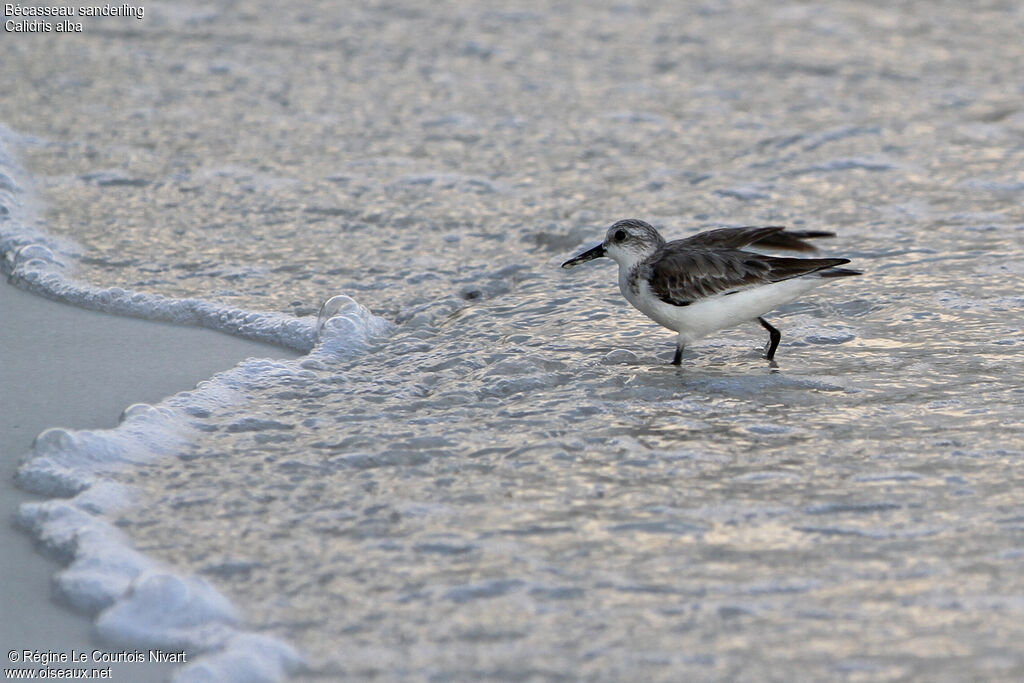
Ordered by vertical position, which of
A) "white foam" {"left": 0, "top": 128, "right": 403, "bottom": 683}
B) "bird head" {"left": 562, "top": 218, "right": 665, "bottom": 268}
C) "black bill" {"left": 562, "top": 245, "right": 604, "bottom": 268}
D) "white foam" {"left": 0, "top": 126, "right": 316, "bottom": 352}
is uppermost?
"bird head" {"left": 562, "top": 218, "right": 665, "bottom": 268}

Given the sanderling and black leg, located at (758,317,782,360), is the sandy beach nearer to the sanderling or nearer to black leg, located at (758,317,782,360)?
the sanderling

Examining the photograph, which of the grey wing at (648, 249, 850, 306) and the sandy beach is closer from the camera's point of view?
A: the sandy beach

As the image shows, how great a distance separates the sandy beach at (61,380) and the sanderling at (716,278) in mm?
1613

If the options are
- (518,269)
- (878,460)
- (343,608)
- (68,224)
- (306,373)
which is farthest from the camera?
(68,224)

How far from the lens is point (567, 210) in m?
6.89

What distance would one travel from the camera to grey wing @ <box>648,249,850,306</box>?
4.98 metres

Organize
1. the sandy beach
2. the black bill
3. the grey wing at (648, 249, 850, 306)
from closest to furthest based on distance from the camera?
the sandy beach < the grey wing at (648, 249, 850, 306) < the black bill

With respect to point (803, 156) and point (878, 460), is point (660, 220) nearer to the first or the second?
point (803, 156)

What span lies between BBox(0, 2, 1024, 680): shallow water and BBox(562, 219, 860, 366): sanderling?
24cm

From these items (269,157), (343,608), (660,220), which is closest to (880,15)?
(660,220)

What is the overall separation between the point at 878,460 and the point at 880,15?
6.78m

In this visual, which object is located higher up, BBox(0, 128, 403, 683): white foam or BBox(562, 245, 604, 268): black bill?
BBox(562, 245, 604, 268): black bill

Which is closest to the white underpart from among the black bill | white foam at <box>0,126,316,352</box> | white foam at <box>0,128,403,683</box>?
the black bill

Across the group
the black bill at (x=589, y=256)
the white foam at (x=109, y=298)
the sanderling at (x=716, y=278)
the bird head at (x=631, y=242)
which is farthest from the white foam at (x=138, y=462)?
the sanderling at (x=716, y=278)
